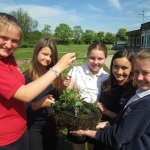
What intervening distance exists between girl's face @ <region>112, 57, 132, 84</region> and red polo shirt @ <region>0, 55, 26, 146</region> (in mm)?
1269

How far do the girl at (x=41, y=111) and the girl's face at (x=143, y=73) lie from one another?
52.3 inches

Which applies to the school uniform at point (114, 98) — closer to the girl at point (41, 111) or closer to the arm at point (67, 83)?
the arm at point (67, 83)

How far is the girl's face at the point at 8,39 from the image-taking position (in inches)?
69.7

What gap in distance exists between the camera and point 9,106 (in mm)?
1908

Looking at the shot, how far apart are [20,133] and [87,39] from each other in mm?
100558

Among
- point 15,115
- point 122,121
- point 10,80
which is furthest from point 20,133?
point 122,121

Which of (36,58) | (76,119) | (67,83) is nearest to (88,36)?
(36,58)

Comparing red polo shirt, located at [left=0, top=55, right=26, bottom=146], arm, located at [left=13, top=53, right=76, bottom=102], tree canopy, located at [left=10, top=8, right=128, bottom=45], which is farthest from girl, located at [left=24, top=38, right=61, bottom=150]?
tree canopy, located at [left=10, top=8, right=128, bottom=45]

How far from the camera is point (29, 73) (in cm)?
268

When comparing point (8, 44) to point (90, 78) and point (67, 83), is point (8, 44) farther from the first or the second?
point (90, 78)

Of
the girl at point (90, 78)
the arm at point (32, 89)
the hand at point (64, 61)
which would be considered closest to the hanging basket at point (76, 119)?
the arm at point (32, 89)

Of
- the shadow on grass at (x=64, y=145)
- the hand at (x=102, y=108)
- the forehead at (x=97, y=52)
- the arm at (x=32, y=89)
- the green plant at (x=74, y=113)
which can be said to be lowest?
the shadow on grass at (x=64, y=145)

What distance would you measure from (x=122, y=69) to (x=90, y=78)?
50 cm

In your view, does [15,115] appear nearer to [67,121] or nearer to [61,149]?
[67,121]
